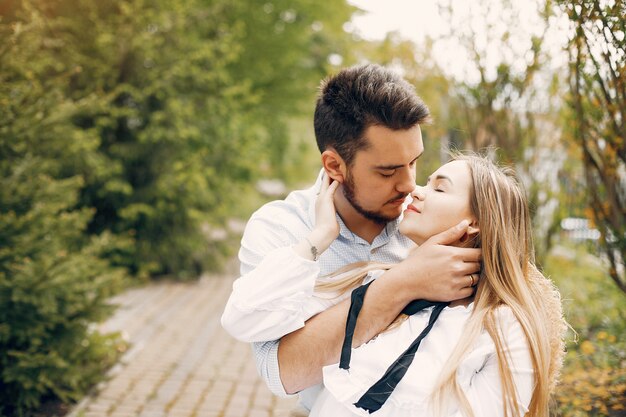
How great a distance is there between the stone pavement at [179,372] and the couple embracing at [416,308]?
8.44 ft

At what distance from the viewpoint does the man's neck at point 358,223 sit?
242cm

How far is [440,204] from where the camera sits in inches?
82.2

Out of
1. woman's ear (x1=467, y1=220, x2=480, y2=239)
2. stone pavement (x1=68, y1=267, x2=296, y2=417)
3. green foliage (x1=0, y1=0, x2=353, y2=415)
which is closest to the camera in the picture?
woman's ear (x1=467, y1=220, x2=480, y2=239)

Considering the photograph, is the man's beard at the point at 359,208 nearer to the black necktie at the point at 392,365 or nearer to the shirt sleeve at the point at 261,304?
the shirt sleeve at the point at 261,304

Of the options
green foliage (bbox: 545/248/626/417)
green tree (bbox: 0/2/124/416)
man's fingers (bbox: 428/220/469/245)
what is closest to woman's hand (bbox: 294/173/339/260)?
man's fingers (bbox: 428/220/469/245)

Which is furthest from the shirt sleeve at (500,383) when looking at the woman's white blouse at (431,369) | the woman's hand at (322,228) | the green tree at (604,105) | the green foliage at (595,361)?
the green tree at (604,105)

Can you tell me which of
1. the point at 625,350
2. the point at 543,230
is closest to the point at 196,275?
the point at 543,230

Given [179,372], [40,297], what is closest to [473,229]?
[40,297]

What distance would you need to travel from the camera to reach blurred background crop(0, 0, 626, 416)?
12.6 ft

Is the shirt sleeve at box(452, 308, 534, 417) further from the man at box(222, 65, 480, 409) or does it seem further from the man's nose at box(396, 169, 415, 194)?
the man's nose at box(396, 169, 415, 194)

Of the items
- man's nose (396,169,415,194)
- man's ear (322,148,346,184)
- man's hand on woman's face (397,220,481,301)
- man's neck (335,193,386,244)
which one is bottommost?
man's hand on woman's face (397,220,481,301)

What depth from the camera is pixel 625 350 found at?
4098 mm

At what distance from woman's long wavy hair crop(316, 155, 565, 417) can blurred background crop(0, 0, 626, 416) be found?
96cm

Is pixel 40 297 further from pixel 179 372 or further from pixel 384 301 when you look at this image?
pixel 384 301
